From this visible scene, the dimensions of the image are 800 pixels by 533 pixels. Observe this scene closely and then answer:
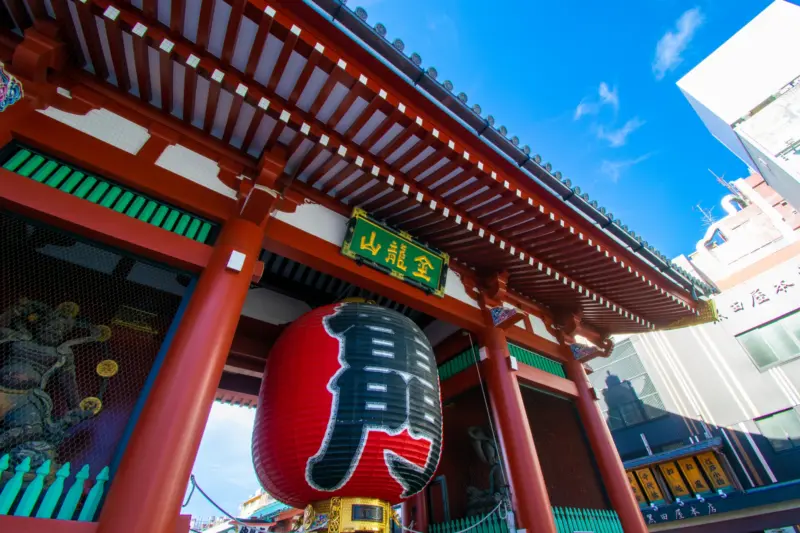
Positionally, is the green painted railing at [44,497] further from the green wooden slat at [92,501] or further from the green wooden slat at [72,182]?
the green wooden slat at [72,182]

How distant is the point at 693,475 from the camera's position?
13.4 meters

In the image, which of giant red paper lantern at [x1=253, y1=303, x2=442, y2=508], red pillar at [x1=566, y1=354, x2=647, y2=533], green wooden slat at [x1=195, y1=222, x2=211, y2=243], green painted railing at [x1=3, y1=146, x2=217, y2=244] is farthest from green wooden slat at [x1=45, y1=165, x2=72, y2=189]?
red pillar at [x1=566, y1=354, x2=647, y2=533]

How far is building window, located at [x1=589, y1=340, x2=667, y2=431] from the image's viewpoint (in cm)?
1639

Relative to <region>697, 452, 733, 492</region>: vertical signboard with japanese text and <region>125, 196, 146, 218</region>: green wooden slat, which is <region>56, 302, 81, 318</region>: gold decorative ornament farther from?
<region>697, 452, 733, 492</region>: vertical signboard with japanese text

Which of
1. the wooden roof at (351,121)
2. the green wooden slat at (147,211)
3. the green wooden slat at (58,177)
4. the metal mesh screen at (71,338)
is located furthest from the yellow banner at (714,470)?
the green wooden slat at (58,177)

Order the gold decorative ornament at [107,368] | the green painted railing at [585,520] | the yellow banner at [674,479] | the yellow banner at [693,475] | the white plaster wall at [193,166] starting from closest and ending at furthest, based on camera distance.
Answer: the white plaster wall at [193,166] < the gold decorative ornament at [107,368] < the green painted railing at [585,520] < the yellow banner at [693,475] < the yellow banner at [674,479]

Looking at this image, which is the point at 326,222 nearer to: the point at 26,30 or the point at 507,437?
the point at 26,30

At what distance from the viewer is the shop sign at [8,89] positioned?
10.7 ft

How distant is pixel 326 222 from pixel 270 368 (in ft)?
6.45

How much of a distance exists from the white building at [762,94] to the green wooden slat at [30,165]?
27.6 metres

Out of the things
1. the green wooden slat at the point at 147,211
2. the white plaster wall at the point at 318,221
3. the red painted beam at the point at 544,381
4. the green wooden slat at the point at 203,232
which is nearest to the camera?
the green wooden slat at the point at 147,211

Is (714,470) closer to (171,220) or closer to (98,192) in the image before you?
(171,220)

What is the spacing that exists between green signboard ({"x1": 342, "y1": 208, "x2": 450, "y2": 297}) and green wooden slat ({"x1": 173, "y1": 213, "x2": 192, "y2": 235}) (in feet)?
5.72

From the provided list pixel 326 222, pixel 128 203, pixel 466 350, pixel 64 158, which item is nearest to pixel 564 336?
pixel 466 350
